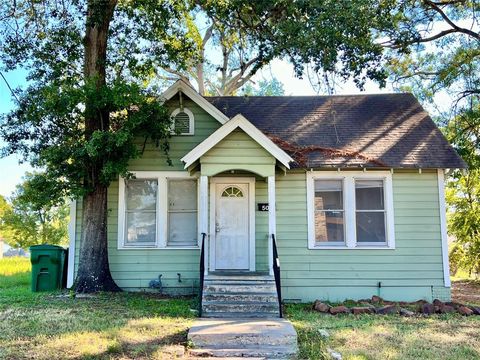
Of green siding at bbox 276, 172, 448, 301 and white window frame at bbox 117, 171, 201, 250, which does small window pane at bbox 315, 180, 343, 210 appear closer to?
green siding at bbox 276, 172, 448, 301

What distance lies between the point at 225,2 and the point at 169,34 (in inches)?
83.5

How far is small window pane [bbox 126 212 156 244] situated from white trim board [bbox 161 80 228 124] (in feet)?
8.93

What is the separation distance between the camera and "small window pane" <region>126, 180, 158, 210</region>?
408 inches

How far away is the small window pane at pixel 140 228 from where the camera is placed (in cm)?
1027

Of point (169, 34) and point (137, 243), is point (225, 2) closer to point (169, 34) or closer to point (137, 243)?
point (169, 34)

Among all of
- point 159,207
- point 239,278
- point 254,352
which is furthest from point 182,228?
point 254,352

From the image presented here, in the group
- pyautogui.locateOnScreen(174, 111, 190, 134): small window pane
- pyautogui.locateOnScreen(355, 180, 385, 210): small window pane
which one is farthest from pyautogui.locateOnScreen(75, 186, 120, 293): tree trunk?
pyautogui.locateOnScreen(355, 180, 385, 210): small window pane

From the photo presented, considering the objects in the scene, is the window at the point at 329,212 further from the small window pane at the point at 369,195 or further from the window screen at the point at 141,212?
the window screen at the point at 141,212

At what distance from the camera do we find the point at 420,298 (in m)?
9.88

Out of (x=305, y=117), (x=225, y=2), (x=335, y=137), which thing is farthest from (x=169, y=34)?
(x=335, y=137)

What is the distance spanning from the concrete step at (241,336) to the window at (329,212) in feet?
12.1

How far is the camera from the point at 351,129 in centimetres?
1113

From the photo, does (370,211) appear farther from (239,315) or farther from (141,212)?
(141,212)

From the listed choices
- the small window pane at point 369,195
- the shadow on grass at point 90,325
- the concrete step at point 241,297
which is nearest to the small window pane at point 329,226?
the small window pane at point 369,195
